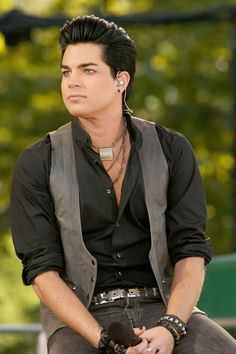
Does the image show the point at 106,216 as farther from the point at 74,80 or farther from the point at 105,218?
the point at 74,80

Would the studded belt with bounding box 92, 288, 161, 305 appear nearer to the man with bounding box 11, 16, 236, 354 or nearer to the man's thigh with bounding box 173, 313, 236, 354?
the man with bounding box 11, 16, 236, 354

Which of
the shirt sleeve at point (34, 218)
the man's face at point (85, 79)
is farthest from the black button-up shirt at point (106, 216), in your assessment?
the man's face at point (85, 79)

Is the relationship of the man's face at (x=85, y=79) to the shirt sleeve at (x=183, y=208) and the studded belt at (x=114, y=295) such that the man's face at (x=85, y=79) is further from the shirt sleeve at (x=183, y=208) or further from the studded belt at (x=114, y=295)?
the studded belt at (x=114, y=295)

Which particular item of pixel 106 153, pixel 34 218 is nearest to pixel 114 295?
pixel 34 218

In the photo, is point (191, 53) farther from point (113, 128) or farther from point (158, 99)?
point (113, 128)

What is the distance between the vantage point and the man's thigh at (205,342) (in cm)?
434

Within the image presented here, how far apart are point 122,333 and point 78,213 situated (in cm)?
48

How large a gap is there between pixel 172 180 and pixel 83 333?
60 cm

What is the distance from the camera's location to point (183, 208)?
179 inches

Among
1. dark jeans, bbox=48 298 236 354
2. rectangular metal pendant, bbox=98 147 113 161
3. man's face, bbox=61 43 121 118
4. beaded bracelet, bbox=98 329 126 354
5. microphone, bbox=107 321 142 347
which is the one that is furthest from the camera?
rectangular metal pendant, bbox=98 147 113 161

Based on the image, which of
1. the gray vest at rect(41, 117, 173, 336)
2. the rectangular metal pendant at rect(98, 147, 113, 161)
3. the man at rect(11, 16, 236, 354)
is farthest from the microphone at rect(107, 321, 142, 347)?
the rectangular metal pendant at rect(98, 147, 113, 161)

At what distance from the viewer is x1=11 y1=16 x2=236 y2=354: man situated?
4.40 m

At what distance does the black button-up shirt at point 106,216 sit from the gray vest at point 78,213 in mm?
23

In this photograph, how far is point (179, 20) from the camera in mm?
7926
